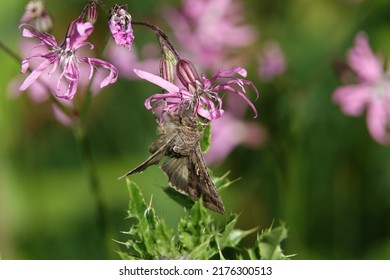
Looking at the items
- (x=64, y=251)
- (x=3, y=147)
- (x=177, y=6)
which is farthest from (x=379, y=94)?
(x=3, y=147)

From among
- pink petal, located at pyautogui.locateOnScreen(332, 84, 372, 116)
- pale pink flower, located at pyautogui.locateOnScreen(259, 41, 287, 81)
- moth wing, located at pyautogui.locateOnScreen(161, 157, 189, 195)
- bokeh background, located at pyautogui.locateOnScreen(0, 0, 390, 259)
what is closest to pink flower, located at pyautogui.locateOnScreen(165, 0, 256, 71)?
bokeh background, located at pyautogui.locateOnScreen(0, 0, 390, 259)

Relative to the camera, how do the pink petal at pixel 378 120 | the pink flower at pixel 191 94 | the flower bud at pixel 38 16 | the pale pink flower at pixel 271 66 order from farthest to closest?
the pink petal at pixel 378 120
the pale pink flower at pixel 271 66
the flower bud at pixel 38 16
the pink flower at pixel 191 94

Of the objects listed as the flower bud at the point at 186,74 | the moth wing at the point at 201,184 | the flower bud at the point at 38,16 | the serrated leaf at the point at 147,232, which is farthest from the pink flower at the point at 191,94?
the flower bud at the point at 38,16

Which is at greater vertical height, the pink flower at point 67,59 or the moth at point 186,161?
the pink flower at point 67,59

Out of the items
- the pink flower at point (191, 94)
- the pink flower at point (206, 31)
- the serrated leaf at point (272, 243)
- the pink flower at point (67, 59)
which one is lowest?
the serrated leaf at point (272, 243)

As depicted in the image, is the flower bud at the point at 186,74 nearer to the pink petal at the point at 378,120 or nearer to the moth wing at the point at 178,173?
the moth wing at the point at 178,173

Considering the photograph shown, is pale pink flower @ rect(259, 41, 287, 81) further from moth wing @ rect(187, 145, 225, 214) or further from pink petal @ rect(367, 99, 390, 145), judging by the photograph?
moth wing @ rect(187, 145, 225, 214)

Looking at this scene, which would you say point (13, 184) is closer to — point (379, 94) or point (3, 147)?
point (3, 147)
